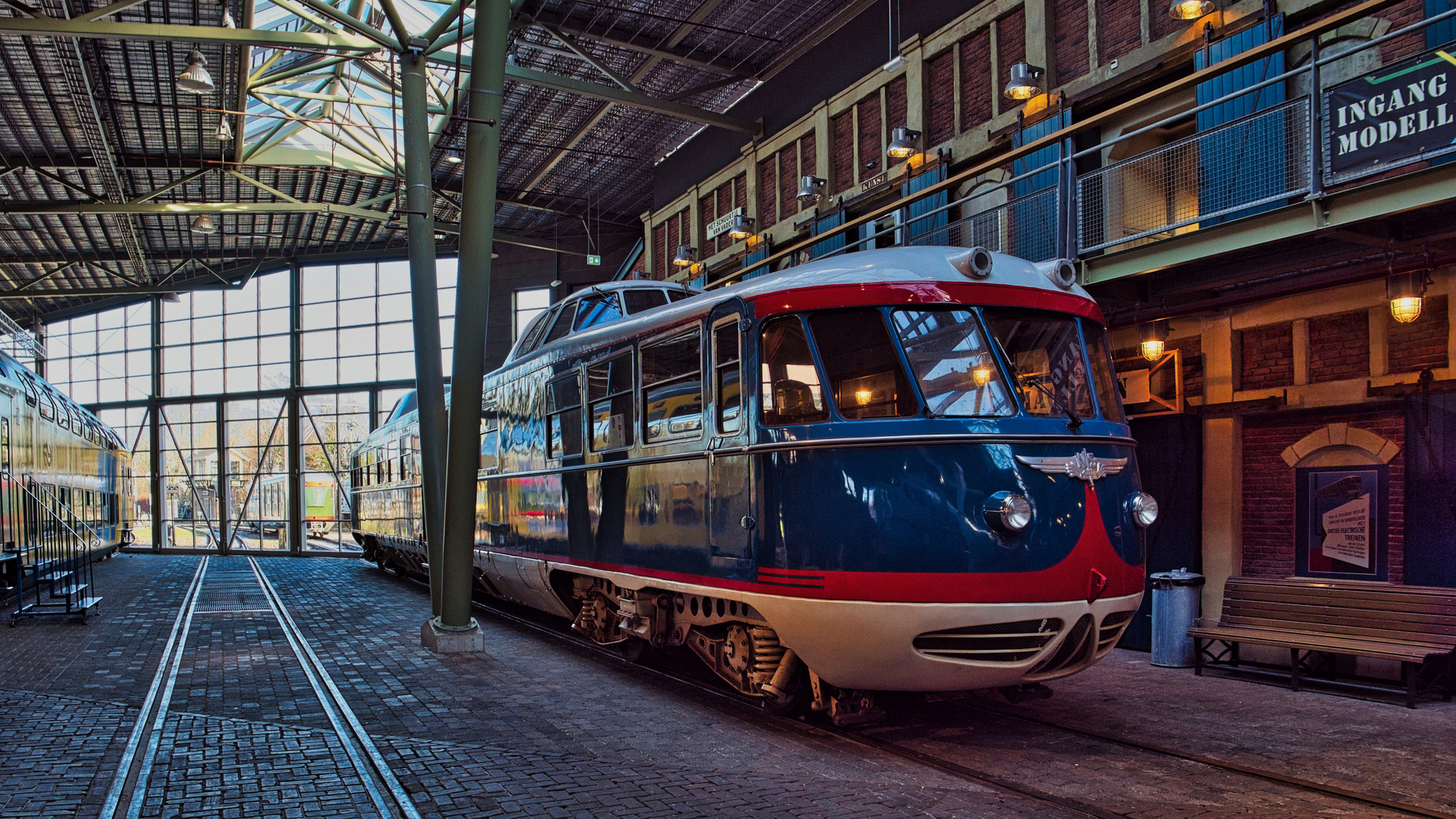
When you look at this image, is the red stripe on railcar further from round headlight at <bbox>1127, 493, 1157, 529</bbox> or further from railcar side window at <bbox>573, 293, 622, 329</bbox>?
railcar side window at <bbox>573, 293, 622, 329</bbox>

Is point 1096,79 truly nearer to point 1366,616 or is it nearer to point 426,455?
point 1366,616

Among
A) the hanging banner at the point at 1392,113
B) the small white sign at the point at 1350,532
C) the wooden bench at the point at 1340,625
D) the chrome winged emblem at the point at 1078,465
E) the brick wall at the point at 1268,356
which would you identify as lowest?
the wooden bench at the point at 1340,625

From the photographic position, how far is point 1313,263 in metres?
9.09

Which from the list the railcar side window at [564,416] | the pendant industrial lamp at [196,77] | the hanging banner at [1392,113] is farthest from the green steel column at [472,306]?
the pendant industrial lamp at [196,77]

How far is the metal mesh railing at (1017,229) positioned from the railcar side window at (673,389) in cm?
412

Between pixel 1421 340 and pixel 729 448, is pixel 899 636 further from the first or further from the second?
pixel 1421 340

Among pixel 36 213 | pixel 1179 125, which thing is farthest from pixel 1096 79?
pixel 36 213

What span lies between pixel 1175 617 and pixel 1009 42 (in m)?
8.09

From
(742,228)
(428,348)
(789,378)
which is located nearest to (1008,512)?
(789,378)

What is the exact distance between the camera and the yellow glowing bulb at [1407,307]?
27.1ft

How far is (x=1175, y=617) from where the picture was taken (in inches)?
390

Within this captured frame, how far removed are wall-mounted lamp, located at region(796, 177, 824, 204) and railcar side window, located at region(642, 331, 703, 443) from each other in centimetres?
1034

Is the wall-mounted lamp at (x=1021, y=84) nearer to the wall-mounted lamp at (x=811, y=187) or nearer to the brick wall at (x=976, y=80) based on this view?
the brick wall at (x=976, y=80)

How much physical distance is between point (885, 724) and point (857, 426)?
2.18 meters
